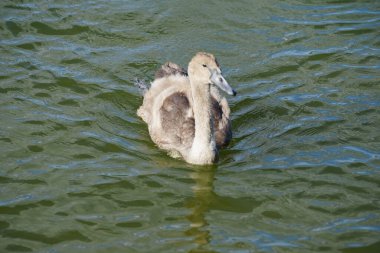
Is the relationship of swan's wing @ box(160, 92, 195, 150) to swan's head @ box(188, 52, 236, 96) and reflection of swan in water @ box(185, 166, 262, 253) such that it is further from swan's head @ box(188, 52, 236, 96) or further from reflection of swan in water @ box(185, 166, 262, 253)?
swan's head @ box(188, 52, 236, 96)

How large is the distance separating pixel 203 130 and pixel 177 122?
0.83 meters

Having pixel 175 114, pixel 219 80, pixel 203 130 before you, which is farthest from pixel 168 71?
pixel 219 80

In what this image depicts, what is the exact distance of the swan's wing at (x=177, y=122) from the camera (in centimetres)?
993

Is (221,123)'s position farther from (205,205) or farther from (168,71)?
(205,205)

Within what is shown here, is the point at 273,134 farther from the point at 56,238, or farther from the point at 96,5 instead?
the point at 96,5

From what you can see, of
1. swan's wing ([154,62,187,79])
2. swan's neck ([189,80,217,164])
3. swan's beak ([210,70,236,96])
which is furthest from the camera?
swan's wing ([154,62,187,79])

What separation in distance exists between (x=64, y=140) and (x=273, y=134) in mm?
3124

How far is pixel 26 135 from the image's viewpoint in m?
10.0

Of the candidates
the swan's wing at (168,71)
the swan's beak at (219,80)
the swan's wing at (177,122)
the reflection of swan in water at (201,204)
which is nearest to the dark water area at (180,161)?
the reflection of swan in water at (201,204)

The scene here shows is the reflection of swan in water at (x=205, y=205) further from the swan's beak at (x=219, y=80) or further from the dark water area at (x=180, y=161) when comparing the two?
the swan's beak at (x=219, y=80)

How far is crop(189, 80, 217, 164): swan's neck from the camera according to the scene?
371 inches

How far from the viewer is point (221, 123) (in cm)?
1007

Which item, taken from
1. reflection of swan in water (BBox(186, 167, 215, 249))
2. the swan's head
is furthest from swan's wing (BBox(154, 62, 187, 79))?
reflection of swan in water (BBox(186, 167, 215, 249))

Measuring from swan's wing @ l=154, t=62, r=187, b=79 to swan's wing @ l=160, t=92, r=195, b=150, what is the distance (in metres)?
0.68
